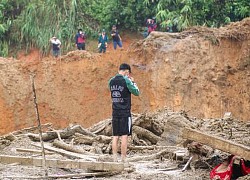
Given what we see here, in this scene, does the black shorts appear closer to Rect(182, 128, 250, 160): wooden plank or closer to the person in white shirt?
Rect(182, 128, 250, 160): wooden plank

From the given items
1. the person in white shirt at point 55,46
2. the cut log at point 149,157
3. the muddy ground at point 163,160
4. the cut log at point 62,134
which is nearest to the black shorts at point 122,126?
the muddy ground at point 163,160

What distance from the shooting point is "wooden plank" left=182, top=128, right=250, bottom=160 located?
7.11 metres

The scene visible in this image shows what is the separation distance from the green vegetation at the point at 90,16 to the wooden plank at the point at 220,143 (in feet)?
64.0

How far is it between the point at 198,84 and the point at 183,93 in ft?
2.18

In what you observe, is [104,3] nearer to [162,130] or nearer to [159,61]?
[159,61]

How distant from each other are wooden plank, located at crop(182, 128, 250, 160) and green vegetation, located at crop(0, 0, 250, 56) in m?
19.5

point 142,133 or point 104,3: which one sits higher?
point 104,3

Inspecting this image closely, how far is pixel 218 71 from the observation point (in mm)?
23500

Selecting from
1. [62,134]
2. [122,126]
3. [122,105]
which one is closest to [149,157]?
[122,126]

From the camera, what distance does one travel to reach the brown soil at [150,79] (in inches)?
914

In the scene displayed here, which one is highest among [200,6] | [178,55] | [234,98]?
[200,6]

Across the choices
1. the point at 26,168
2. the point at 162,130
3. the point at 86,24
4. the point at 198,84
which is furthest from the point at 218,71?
the point at 26,168

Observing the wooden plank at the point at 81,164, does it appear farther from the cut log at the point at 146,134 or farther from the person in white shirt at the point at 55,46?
the person in white shirt at the point at 55,46

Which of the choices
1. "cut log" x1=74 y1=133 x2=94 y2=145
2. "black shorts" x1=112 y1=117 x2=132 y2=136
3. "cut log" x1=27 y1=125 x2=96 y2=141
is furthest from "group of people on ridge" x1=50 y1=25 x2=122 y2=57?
"black shorts" x1=112 y1=117 x2=132 y2=136
